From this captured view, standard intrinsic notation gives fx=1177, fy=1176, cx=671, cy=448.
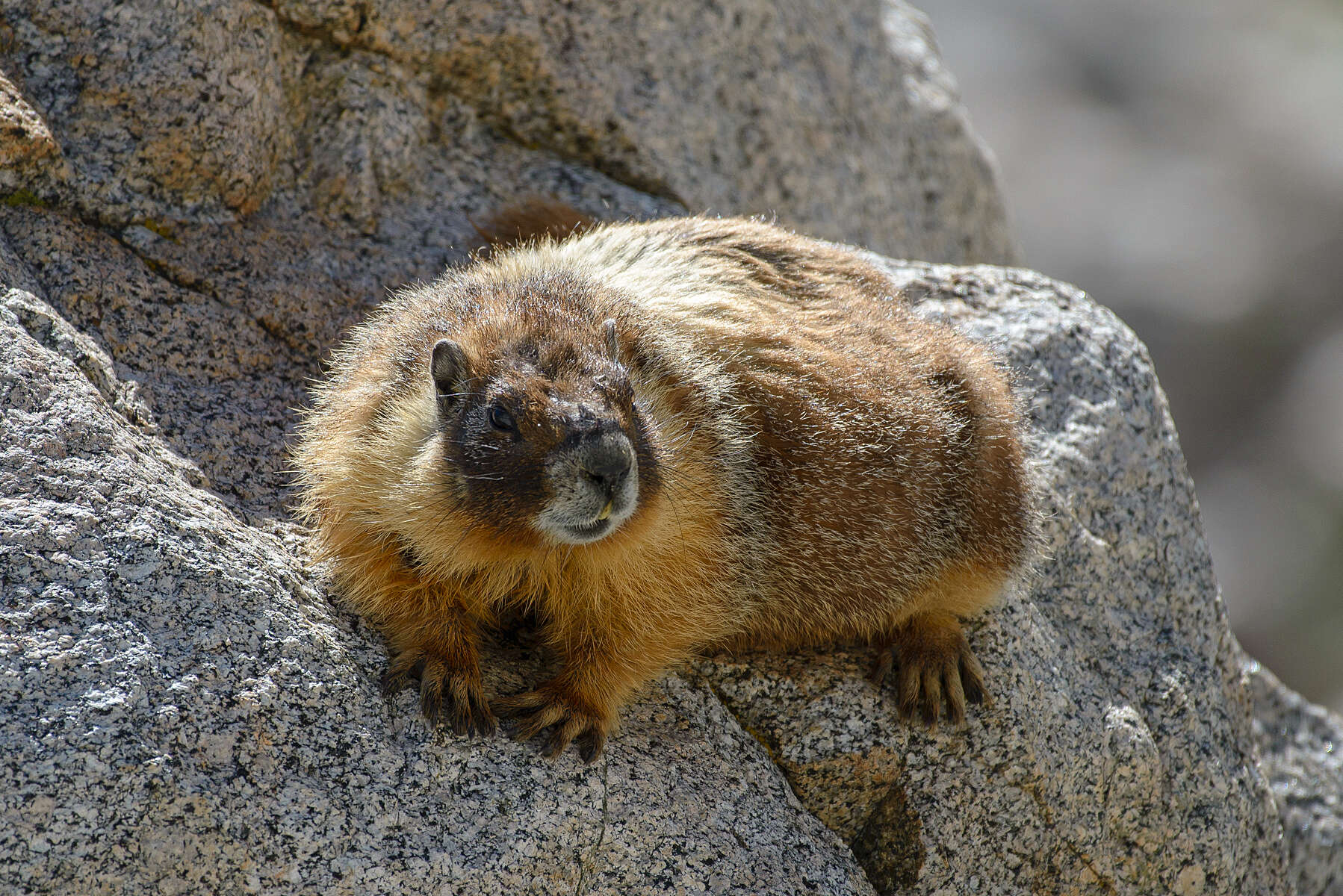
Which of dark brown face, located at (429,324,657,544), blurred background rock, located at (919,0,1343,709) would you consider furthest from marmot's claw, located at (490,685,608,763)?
blurred background rock, located at (919,0,1343,709)

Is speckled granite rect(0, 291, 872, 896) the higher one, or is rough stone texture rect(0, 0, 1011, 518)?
rough stone texture rect(0, 0, 1011, 518)

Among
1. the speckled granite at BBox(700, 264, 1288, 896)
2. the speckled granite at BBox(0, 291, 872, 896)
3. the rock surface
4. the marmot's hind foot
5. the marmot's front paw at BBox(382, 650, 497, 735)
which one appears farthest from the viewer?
the marmot's hind foot

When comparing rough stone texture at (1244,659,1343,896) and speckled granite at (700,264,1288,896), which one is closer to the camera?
speckled granite at (700,264,1288,896)

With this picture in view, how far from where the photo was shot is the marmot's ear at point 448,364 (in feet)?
12.2

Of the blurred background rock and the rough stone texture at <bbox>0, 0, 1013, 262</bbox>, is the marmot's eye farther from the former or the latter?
the blurred background rock

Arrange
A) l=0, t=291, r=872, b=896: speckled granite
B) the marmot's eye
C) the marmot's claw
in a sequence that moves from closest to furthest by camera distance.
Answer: l=0, t=291, r=872, b=896: speckled granite < the marmot's eye < the marmot's claw

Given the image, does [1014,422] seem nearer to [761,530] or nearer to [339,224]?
[761,530]

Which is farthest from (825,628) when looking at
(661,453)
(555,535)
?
(555,535)

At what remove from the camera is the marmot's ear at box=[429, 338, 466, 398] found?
3.72m

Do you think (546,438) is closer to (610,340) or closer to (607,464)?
(607,464)

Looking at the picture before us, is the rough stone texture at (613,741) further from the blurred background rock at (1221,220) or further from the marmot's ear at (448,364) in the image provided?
the blurred background rock at (1221,220)

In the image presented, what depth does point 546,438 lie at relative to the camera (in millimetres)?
3455

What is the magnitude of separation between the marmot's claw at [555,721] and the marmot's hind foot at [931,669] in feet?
4.07

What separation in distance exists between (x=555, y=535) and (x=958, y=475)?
6.17 ft
